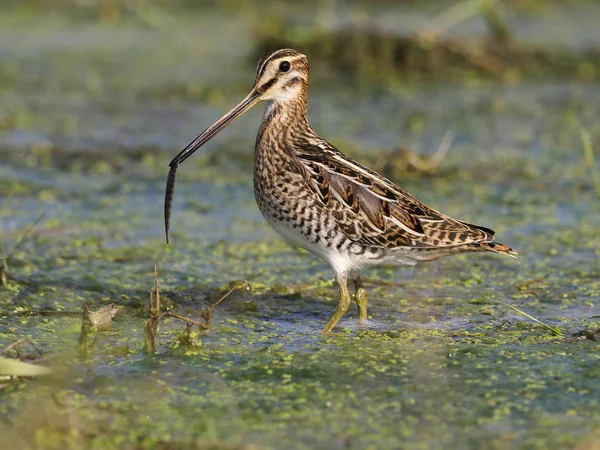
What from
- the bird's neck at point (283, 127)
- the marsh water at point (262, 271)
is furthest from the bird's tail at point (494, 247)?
the bird's neck at point (283, 127)

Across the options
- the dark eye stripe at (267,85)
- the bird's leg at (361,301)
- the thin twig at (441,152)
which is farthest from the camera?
the thin twig at (441,152)

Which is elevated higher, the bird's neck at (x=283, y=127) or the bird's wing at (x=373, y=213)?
the bird's neck at (x=283, y=127)

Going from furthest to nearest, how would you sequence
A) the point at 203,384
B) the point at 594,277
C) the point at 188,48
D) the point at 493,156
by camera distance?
the point at 188,48 → the point at 493,156 → the point at 594,277 → the point at 203,384

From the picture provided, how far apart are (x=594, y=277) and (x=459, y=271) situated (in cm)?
75

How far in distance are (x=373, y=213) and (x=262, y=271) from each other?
1.27 meters

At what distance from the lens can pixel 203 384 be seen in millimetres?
4555

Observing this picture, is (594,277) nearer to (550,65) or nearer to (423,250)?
(423,250)

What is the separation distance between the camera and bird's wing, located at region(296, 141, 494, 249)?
541cm

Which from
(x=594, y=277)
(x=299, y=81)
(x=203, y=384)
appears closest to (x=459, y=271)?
(x=594, y=277)

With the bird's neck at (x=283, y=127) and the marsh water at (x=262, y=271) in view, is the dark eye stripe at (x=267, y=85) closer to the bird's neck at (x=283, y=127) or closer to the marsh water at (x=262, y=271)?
the bird's neck at (x=283, y=127)

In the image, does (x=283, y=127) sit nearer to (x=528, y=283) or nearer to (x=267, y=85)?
(x=267, y=85)

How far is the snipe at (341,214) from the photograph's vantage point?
539cm

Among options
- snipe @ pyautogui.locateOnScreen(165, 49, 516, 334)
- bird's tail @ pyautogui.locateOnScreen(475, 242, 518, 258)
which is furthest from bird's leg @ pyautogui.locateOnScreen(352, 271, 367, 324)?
bird's tail @ pyautogui.locateOnScreen(475, 242, 518, 258)

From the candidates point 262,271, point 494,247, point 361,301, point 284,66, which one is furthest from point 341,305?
point 284,66
